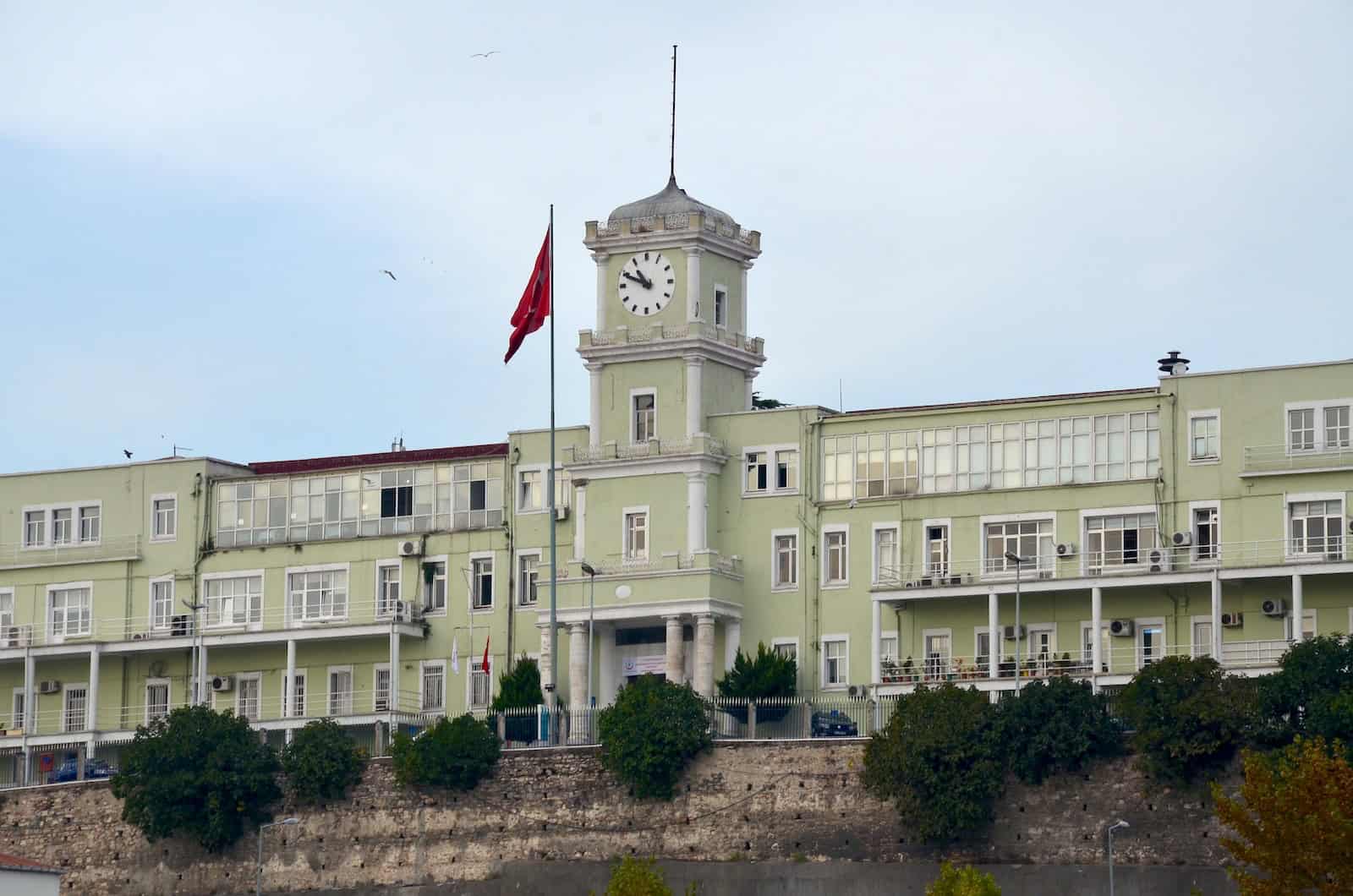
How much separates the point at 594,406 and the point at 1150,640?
17981 millimetres

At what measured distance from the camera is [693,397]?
9912cm

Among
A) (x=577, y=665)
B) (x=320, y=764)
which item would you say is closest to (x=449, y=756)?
(x=320, y=764)

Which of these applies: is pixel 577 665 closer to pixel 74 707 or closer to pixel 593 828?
pixel 593 828

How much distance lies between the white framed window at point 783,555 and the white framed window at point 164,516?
19.9 metres

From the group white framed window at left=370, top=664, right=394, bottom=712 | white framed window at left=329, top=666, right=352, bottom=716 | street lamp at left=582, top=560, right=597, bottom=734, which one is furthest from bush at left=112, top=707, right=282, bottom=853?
street lamp at left=582, top=560, right=597, bottom=734

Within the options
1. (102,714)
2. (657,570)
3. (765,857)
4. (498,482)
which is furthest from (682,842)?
(102,714)

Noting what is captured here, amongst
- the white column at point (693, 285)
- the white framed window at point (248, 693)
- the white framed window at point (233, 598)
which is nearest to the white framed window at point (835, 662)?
the white column at point (693, 285)

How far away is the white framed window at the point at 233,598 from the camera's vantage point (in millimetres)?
104750

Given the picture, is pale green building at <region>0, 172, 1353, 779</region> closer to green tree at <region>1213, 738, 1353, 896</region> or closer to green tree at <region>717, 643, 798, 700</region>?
green tree at <region>717, 643, 798, 700</region>

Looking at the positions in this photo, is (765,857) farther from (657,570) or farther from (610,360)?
(610,360)

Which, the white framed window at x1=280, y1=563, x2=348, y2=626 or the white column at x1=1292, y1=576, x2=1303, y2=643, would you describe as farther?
the white framed window at x1=280, y1=563, x2=348, y2=626

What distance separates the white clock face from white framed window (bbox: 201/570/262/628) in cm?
1457

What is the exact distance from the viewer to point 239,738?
311 feet

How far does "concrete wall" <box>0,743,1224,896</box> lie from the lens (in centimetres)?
8500
